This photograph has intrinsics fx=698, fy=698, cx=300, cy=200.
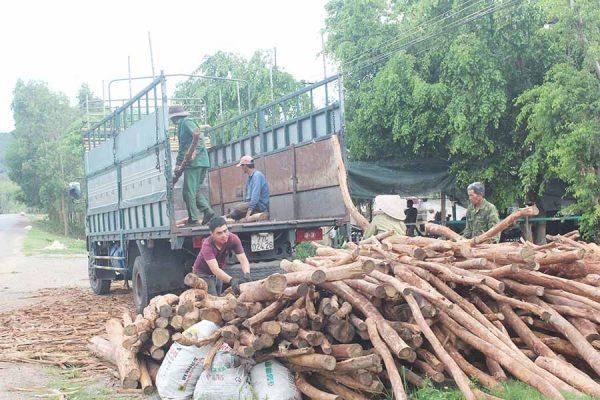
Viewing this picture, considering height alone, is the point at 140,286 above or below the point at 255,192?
below

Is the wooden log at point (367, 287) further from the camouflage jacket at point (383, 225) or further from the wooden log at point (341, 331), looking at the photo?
the camouflage jacket at point (383, 225)

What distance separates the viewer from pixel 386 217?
7.19 meters

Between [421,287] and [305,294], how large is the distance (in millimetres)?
813

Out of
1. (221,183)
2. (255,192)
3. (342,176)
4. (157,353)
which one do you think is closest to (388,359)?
(157,353)

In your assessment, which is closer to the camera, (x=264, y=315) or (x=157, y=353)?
(x=264, y=315)

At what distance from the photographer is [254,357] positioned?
4.84 metres

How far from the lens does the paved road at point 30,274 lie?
13.6m

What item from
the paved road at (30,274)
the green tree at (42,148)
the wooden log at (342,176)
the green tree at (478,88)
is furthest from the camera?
the green tree at (42,148)

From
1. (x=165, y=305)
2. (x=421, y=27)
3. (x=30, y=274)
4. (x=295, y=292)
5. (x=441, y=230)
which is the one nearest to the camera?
(x=295, y=292)

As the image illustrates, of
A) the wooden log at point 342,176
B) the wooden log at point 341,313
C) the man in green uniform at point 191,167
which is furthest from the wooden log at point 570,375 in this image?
the man in green uniform at point 191,167

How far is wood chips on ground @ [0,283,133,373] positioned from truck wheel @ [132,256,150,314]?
45 cm

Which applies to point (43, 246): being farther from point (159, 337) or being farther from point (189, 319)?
point (189, 319)

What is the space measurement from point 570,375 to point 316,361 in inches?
62.5

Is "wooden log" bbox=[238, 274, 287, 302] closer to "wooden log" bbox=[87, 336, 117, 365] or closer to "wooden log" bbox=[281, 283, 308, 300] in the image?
"wooden log" bbox=[281, 283, 308, 300]
